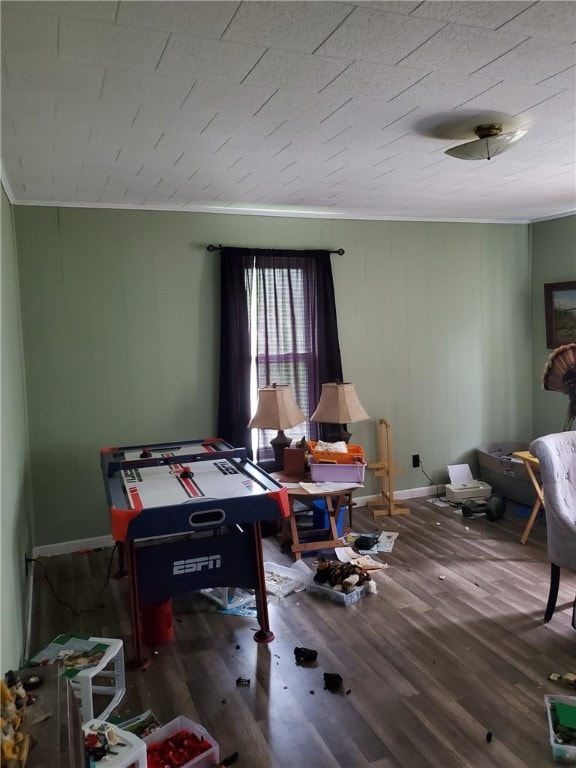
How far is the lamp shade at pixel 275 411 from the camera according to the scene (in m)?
3.86

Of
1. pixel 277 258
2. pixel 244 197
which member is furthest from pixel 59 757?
pixel 277 258

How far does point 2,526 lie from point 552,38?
248cm

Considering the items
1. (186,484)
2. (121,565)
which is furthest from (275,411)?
(121,565)

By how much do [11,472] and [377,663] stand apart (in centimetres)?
188

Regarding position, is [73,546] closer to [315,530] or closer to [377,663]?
[315,530]

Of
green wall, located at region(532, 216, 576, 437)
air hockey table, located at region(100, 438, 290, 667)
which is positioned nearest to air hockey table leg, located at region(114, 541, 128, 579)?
air hockey table, located at region(100, 438, 290, 667)

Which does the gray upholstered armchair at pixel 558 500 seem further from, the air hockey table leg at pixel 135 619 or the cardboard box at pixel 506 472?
the air hockey table leg at pixel 135 619

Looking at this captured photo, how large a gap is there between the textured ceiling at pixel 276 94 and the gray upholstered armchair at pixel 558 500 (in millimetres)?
1537

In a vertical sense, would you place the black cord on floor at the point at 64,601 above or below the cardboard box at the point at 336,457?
Answer: below

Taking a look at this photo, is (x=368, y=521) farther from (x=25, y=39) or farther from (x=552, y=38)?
(x=25, y=39)

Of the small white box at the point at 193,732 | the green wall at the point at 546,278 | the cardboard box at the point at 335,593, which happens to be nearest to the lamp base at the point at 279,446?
the cardboard box at the point at 335,593

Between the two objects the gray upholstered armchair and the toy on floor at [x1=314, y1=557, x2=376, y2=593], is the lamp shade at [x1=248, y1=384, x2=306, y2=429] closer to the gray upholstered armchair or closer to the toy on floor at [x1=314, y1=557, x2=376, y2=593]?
the toy on floor at [x1=314, y1=557, x2=376, y2=593]

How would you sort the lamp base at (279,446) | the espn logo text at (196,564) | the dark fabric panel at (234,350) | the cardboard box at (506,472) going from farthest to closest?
the cardboard box at (506,472)
the dark fabric panel at (234,350)
the lamp base at (279,446)
the espn logo text at (196,564)

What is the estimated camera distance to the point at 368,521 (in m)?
4.59
